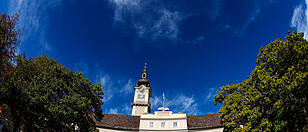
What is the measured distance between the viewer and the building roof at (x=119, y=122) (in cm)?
3362

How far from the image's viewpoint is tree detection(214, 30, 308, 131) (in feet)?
50.6

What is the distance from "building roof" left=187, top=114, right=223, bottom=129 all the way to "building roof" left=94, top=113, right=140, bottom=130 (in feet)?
33.9

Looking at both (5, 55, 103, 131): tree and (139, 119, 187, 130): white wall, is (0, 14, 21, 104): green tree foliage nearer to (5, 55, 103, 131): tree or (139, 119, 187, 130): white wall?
(5, 55, 103, 131): tree

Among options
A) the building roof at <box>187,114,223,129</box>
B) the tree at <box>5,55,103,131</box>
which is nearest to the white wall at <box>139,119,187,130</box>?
the building roof at <box>187,114,223,129</box>

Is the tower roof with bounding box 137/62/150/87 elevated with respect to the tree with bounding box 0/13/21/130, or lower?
elevated

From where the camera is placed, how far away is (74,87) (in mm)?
19312

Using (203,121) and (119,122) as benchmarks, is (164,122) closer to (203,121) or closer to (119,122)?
(203,121)

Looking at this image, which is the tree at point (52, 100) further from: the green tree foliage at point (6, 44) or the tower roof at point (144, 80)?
the tower roof at point (144, 80)

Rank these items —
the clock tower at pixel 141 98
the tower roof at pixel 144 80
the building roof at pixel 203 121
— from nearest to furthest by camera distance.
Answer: the building roof at pixel 203 121
the clock tower at pixel 141 98
the tower roof at pixel 144 80

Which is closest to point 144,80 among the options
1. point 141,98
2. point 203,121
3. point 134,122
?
point 141,98

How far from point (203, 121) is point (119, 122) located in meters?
16.0

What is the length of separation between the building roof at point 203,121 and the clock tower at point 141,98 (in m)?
18.5

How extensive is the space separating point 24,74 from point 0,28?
5524mm

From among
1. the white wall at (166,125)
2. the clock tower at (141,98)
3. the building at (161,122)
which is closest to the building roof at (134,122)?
the building at (161,122)
